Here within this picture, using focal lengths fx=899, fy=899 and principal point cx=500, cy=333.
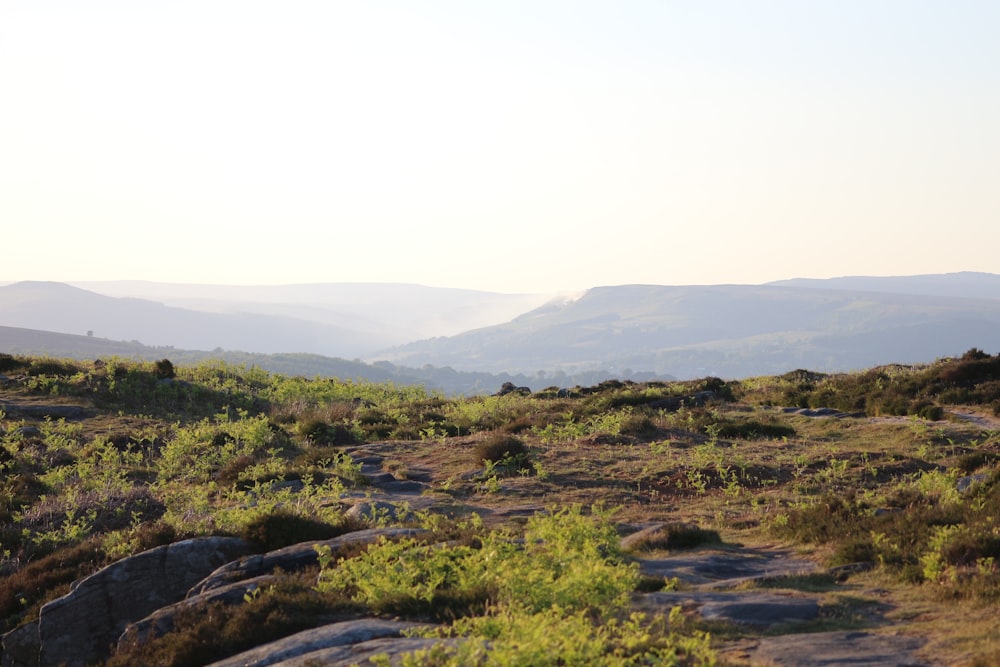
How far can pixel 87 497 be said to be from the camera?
1812cm

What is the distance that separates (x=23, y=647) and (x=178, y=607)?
3.19 meters

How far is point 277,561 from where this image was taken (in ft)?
38.5

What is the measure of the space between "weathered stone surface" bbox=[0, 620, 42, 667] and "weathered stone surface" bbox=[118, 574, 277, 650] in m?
1.94

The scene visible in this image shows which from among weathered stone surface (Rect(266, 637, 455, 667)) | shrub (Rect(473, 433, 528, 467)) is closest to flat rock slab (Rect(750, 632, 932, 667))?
weathered stone surface (Rect(266, 637, 455, 667))

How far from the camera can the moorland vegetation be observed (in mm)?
9156

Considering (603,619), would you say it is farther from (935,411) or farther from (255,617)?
(935,411)

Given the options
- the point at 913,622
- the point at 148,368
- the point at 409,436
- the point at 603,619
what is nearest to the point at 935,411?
the point at 409,436

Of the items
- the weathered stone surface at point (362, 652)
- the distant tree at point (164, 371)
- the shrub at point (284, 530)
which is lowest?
the shrub at point (284, 530)

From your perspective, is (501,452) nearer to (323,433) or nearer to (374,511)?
(323,433)

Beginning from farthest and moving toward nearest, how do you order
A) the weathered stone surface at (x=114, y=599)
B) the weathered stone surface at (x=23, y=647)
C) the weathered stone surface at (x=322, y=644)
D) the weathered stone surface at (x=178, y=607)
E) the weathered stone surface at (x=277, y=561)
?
the weathered stone surface at (x=23, y=647)
the weathered stone surface at (x=277, y=561)
the weathered stone surface at (x=114, y=599)
the weathered stone surface at (x=178, y=607)
the weathered stone surface at (x=322, y=644)

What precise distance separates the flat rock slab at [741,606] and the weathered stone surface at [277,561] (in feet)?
12.6

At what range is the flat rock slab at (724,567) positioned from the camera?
1134cm

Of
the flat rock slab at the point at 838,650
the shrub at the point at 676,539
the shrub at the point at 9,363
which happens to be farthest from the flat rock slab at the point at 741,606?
the shrub at the point at 9,363

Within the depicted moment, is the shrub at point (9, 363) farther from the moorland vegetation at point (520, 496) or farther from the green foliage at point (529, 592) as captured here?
the green foliage at point (529, 592)
